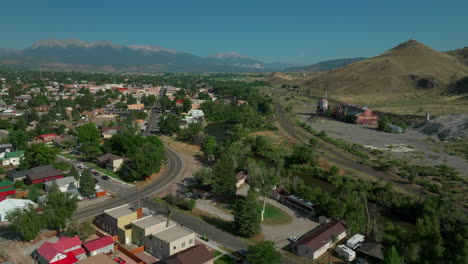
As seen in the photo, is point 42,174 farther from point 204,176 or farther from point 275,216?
point 275,216

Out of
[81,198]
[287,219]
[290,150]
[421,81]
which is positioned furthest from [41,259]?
[421,81]

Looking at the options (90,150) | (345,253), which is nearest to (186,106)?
(90,150)

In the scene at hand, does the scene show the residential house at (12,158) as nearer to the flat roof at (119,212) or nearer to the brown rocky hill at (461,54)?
the flat roof at (119,212)

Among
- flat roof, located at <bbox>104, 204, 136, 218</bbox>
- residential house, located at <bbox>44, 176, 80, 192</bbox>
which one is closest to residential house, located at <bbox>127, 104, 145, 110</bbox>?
residential house, located at <bbox>44, 176, 80, 192</bbox>

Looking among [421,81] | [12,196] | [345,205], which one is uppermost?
[421,81]

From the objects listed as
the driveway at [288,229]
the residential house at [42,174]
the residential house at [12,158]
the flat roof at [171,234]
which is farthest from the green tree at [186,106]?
the flat roof at [171,234]

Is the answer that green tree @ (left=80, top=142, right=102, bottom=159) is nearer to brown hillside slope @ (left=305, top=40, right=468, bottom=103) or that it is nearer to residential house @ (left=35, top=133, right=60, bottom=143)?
residential house @ (left=35, top=133, right=60, bottom=143)

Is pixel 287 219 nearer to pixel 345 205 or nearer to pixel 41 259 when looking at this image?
pixel 345 205
